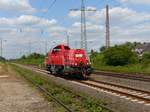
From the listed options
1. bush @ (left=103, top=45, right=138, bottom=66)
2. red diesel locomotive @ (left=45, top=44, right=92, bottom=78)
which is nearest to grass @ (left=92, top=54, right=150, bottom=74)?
bush @ (left=103, top=45, right=138, bottom=66)

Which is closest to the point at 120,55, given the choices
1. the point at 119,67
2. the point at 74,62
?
the point at 119,67

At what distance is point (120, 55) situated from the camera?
61.3m

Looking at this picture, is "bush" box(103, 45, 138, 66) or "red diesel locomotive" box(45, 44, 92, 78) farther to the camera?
"bush" box(103, 45, 138, 66)

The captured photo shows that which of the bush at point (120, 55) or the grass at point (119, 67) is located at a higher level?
the bush at point (120, 55)

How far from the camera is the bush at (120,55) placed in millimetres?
61562

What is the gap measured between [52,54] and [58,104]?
84.4 feet

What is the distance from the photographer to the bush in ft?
202

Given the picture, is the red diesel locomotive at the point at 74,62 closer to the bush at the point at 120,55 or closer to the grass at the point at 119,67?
the grass at the point at 119,67

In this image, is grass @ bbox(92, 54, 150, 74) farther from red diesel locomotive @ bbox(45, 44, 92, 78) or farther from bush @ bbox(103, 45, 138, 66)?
red diesel locomotive @ bbox(45, 44, 92, 78)

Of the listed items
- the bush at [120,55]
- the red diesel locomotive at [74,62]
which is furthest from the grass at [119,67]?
the red diesel locomotive at [74,62]

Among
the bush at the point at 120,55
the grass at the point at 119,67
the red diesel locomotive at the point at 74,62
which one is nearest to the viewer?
the red diesel locomotive at the point at 74,62

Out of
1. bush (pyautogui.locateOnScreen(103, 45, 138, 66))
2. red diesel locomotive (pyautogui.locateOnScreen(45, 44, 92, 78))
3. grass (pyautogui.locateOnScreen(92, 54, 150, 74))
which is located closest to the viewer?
red diesel locomotive (pyautogui.locateOnScreen(45, 44, 92, 78))

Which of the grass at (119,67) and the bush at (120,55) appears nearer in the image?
the grass at (119,67)

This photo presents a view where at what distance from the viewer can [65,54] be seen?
1469 inches
